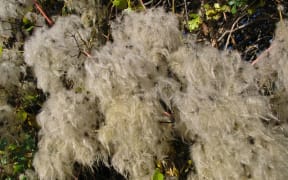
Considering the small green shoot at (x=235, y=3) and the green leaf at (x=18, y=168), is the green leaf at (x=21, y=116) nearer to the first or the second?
the green leaf at (x=18, y=168)

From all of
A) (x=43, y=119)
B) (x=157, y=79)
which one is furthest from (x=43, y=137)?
(x=157, y=79)

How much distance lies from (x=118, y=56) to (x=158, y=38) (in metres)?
0.22

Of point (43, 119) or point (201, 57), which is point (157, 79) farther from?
point (43, 119)

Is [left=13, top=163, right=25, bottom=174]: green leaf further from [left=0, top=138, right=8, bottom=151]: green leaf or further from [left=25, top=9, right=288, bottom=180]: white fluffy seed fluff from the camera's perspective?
[left=25, top=9, right=288, bottom=180]: white fluffy seed fluff

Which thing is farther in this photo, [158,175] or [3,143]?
[3,143]

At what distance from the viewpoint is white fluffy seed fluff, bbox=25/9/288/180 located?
148cm

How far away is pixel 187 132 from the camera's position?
169 centimetres

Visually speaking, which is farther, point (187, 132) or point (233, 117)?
point (187, 132)

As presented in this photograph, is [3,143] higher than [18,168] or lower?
higher

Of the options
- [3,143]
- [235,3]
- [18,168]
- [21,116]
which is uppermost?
[235,3]

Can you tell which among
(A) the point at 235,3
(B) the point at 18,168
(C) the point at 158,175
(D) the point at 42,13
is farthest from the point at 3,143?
(A) the point at 235,3

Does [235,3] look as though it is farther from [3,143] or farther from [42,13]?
[3,143]

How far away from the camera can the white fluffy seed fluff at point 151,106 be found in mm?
1482

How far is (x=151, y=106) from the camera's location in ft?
5.47
